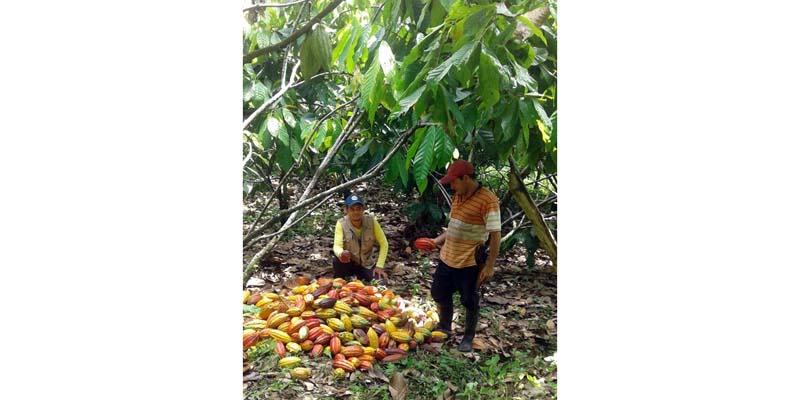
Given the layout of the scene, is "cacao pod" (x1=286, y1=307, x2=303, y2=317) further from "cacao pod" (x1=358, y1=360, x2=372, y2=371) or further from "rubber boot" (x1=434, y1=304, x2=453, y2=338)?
"rubber boot" (x1=434, y1=304, x2=453, y2=338)

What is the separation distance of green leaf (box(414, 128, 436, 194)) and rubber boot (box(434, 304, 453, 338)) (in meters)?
0.49

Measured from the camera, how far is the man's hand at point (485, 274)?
8.91 ft

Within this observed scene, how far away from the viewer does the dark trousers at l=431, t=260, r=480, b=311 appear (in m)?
2.71

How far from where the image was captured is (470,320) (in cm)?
272

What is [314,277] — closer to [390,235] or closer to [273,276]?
[273,276]

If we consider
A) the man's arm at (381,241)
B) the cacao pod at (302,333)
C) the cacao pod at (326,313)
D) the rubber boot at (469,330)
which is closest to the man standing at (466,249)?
the rubber boot at (469,330)

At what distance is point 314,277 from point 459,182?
72 cm

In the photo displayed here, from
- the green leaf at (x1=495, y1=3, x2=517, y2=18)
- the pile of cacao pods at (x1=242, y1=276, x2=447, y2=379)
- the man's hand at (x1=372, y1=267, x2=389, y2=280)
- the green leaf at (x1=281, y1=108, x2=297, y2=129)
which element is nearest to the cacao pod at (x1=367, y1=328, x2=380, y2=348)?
the pile of cacao pods at (x1=242, y1=276, x2=447, y2=379)

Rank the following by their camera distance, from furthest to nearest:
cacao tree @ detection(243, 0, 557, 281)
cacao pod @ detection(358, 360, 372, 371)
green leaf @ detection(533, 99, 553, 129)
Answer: cacao pod @ detection(358, 360, 372, 371), green leaf @ detection(533, 99, 553, 129), cacao tree @ detection(243, 0, 557, 281)

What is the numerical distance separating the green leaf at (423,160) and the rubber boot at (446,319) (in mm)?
487

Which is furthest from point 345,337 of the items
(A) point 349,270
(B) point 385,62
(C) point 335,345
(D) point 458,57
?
(D) point 458,57

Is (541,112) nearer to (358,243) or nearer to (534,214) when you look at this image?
(534,214)

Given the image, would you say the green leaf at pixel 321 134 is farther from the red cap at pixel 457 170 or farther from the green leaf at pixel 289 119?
the red cap at pixel 457 170

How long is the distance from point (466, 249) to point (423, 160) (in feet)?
1.32
